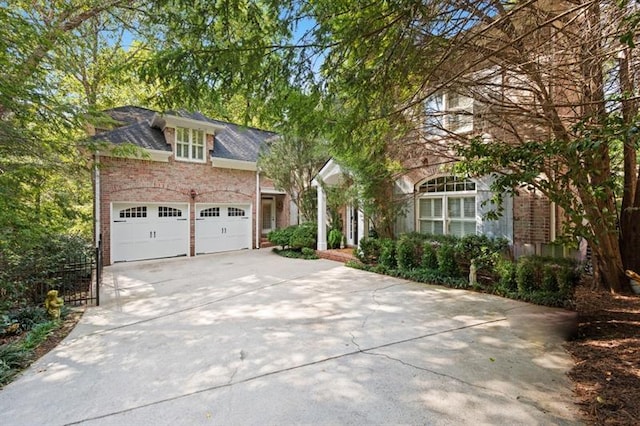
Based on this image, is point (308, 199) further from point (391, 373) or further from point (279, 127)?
point (391, 373)

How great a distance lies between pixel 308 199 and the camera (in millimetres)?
13672

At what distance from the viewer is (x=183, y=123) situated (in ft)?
40.1

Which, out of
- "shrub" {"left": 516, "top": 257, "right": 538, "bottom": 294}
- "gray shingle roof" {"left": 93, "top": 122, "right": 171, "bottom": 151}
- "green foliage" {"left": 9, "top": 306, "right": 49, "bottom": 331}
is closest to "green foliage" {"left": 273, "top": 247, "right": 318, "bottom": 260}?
"gray shingle roof" {"left": 93, "top": 122, "right": 171, "bottom": 151}

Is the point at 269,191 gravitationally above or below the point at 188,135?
below

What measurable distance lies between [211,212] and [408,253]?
881 cm

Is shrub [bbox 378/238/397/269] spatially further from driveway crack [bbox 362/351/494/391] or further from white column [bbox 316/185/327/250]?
driveway crack [bbox 362/351/494/391]

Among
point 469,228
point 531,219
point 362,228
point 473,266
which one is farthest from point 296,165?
point 531,219

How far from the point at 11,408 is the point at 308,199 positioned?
37.0 ft

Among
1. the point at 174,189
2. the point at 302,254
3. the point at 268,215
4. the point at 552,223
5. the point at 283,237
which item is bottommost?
the point at 302,254

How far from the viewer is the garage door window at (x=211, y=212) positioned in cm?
1326

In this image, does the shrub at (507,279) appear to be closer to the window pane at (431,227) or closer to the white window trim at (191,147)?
the window pane at (431,227)

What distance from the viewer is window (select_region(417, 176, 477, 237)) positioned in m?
8.90

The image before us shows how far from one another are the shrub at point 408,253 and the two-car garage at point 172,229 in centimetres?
809

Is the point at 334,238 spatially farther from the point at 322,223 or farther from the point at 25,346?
the point at 25,346
